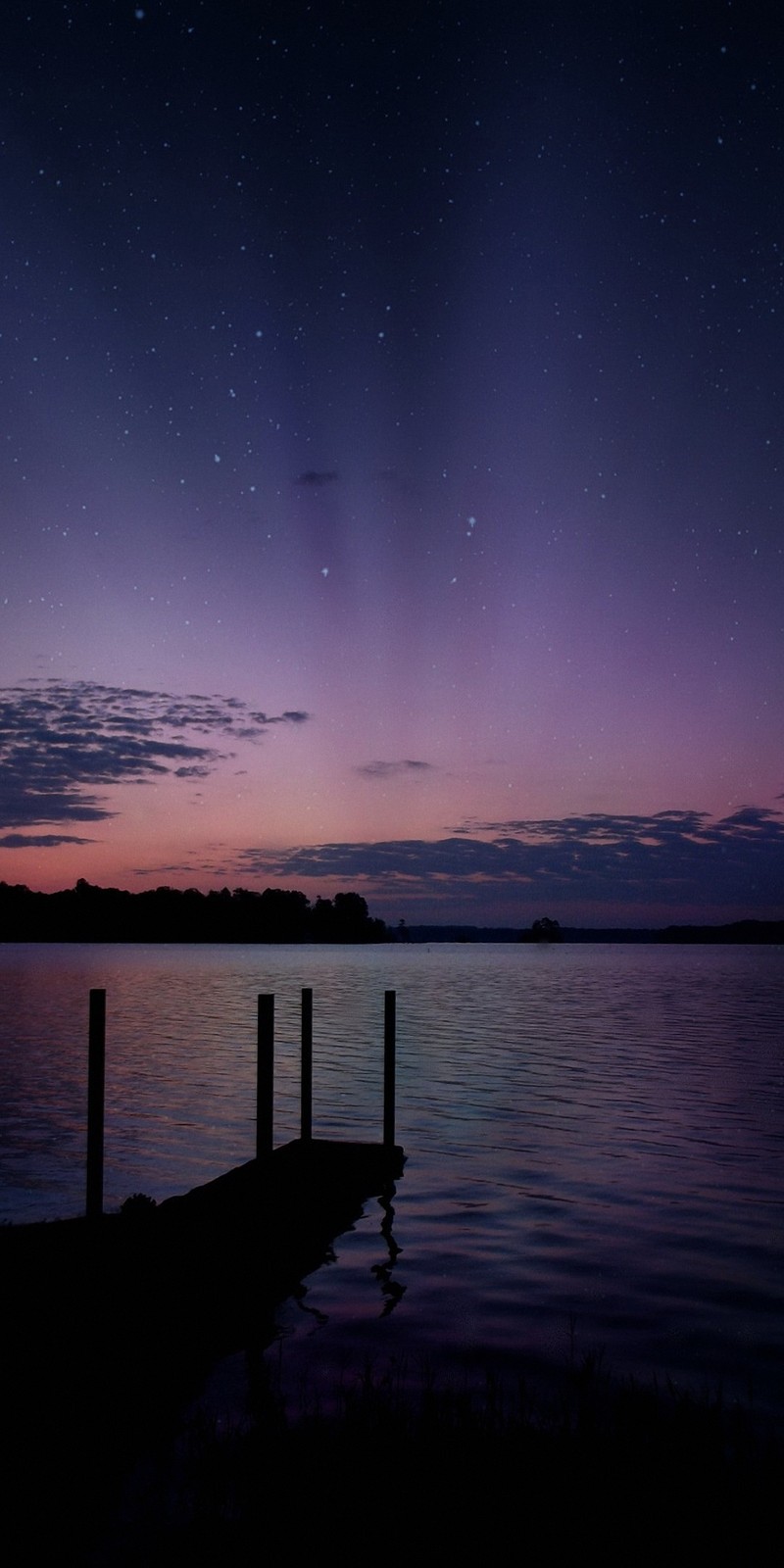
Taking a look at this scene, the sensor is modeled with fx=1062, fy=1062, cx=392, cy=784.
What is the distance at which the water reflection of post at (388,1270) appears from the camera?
480 inches

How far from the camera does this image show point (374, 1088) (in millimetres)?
29375


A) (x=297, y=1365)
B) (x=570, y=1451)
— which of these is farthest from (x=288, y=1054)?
(x=570, y=1451)

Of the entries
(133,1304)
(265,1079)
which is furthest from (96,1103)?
(133,1304)

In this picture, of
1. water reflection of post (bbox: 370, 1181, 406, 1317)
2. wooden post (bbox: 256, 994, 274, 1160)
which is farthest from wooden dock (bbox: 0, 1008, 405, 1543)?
wooden post (bbox: 256, 994, 274, 1160)

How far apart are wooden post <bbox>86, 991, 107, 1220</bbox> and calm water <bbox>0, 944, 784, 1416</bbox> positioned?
9.90 ft

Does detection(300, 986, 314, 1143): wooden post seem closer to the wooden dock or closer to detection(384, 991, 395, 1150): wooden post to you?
detection(384, 991, 395, 1150): wooden post

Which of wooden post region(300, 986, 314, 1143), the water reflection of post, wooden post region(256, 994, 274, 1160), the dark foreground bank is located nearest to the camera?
the dark foreground bank

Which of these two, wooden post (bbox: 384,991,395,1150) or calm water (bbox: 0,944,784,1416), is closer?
calm water (bbox: 0,944,784,1416)

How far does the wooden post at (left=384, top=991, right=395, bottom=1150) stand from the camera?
19.3m

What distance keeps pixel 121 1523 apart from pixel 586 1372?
14.6 feet

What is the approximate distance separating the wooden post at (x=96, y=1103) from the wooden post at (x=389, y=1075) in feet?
19.6

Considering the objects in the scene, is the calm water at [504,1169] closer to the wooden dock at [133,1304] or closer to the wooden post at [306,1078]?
the wooden dock at [133,1304]

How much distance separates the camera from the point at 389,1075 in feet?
66.3

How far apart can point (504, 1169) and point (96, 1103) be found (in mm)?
8491
